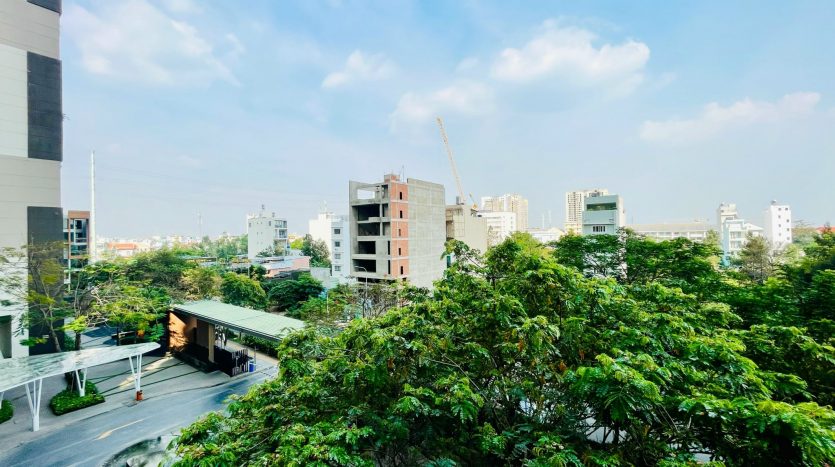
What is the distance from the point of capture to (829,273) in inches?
276

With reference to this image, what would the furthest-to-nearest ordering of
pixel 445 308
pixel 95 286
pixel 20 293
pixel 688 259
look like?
pixel 95 286 < pixel 20 293 < pixel 688 259 < pixel 445 308

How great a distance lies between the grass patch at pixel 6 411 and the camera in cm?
1060

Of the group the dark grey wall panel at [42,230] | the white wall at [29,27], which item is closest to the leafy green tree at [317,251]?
the dark grey wall panel at [42,230]

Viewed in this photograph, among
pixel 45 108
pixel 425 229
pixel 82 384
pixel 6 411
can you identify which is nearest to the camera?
pixel 6 411

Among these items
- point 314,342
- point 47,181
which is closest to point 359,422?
point 314,342

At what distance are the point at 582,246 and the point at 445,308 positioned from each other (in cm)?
991

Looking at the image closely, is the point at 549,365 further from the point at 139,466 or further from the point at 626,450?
the point at 139,466

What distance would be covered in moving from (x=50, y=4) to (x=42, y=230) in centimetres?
938

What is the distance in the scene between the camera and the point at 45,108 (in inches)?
559

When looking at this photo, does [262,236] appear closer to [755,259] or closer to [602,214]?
[602,214]

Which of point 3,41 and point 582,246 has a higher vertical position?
point 3,41

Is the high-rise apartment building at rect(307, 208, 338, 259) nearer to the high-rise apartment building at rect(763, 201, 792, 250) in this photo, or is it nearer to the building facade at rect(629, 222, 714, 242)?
the building facade at rect(629, 222, 714, 242)

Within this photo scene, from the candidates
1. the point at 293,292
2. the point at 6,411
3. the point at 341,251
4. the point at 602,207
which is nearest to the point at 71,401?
the point at 6,411

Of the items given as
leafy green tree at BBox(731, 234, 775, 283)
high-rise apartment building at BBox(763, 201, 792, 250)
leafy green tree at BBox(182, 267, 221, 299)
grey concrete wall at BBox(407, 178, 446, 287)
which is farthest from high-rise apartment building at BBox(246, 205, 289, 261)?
high-rise apartment building at BBox(763, 201, 792, 250)
